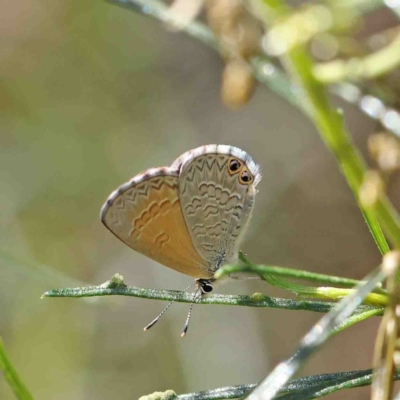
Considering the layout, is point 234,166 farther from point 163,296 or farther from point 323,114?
point 323,114

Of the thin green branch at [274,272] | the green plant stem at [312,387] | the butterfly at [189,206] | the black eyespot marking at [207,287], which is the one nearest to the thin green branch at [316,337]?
the thin green branch at [274,272]

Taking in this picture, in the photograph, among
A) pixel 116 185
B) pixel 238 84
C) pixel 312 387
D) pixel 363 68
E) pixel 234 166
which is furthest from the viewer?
pixel 116 185

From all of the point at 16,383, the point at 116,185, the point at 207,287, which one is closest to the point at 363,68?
the point at 16,383

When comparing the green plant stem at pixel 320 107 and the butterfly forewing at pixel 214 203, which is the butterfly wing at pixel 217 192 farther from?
the green plant stem at pixel 320 107

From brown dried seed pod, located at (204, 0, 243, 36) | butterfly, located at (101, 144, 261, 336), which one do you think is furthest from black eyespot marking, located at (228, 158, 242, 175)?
brown dried seed pod, located at (204, 0, 243, 36)

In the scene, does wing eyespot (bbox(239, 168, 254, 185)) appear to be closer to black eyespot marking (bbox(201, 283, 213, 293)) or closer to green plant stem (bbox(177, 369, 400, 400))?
black eyespot marking (bbox(201, 283, 213, 293))

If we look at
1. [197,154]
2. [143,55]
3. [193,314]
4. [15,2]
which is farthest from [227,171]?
[15,2]

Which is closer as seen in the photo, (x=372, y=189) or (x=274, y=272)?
(x=372, y=189)
